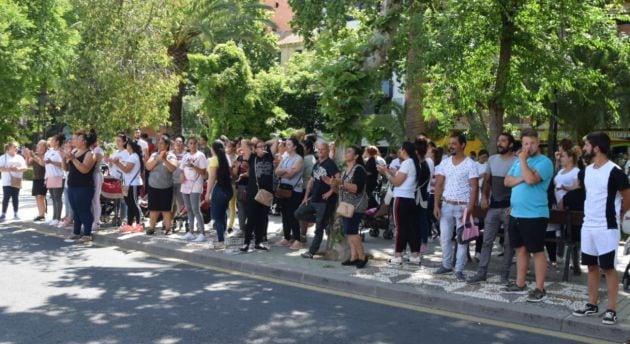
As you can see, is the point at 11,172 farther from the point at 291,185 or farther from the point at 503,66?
the point at 503,66

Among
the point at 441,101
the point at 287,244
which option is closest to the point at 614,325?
the point at 287,244

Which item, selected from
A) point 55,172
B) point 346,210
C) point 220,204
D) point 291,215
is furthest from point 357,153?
point 55,172

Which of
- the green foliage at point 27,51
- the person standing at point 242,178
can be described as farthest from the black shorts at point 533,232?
the green foliage at point 27,51

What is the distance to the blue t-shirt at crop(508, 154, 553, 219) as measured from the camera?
7324mm

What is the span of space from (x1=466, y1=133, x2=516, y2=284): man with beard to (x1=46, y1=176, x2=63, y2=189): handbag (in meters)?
9.02

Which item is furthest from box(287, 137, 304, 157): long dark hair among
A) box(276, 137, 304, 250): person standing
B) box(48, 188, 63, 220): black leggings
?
box(48, 188, 63, 220): black leggings

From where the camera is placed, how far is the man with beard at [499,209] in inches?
322

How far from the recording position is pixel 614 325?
621 centimetres

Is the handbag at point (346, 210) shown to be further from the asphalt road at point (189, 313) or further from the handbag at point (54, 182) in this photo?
the handbag at point (54, 182)

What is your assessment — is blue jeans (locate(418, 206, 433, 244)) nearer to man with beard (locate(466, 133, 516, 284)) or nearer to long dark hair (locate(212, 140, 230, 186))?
man with beard (locate(466, 133, 516, 284))

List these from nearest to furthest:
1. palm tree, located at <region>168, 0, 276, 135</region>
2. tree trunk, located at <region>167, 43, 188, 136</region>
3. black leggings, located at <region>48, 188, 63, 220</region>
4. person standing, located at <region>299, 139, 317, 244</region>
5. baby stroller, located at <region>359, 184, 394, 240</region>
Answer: person standing, located at <region>299, 139, 317, 244</region> → baby stroller, located at <region>359, 184, 394, 240</region> → black leggings, located at <region>48, 188, 63, 220</region> → palm tree, located at <region>168, 0, 276, 135</region> → tree trunk, located at <region>167, 43, 188, 136</region>

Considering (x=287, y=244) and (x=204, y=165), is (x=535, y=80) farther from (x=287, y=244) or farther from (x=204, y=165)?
(x=204, y=165)

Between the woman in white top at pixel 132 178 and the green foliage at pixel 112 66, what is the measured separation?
5.35ft

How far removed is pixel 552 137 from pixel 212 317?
17.9 meters
